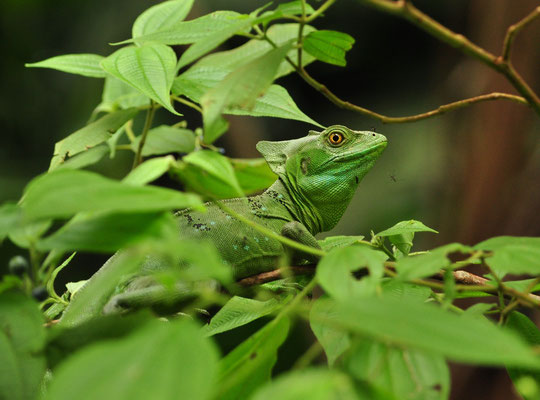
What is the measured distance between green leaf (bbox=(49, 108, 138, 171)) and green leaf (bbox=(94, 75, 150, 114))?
0.14m

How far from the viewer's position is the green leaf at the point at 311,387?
0.38 metres

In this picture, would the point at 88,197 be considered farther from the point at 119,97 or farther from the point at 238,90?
the point at 119,97

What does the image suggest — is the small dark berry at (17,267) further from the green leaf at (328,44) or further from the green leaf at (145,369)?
the green leaf at (328,44)

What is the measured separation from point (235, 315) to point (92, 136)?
42cm

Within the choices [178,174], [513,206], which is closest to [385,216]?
[513,206]

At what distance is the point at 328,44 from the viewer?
33.5 inches

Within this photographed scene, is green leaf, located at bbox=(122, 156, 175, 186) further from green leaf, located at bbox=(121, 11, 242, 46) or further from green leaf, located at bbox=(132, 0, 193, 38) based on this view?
green leaf, located at bbox=(132, 0, 193, 38)

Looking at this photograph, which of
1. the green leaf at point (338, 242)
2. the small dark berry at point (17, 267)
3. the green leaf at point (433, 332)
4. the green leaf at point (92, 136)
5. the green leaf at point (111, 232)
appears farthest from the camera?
the green leaf at point (92, 136)

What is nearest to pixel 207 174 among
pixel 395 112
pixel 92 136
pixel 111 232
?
pixel 111 232

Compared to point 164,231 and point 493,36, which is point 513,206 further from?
point 164,231

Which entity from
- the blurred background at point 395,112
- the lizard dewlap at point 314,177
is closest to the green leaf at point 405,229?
the lizard dewlap at point 314,177

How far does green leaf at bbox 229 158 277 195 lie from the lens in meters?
0.87

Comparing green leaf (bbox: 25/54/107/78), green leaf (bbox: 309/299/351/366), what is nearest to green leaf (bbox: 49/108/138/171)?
green leaf (bbox: 25/54/107/78)

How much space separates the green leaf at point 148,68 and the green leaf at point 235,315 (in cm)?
30
